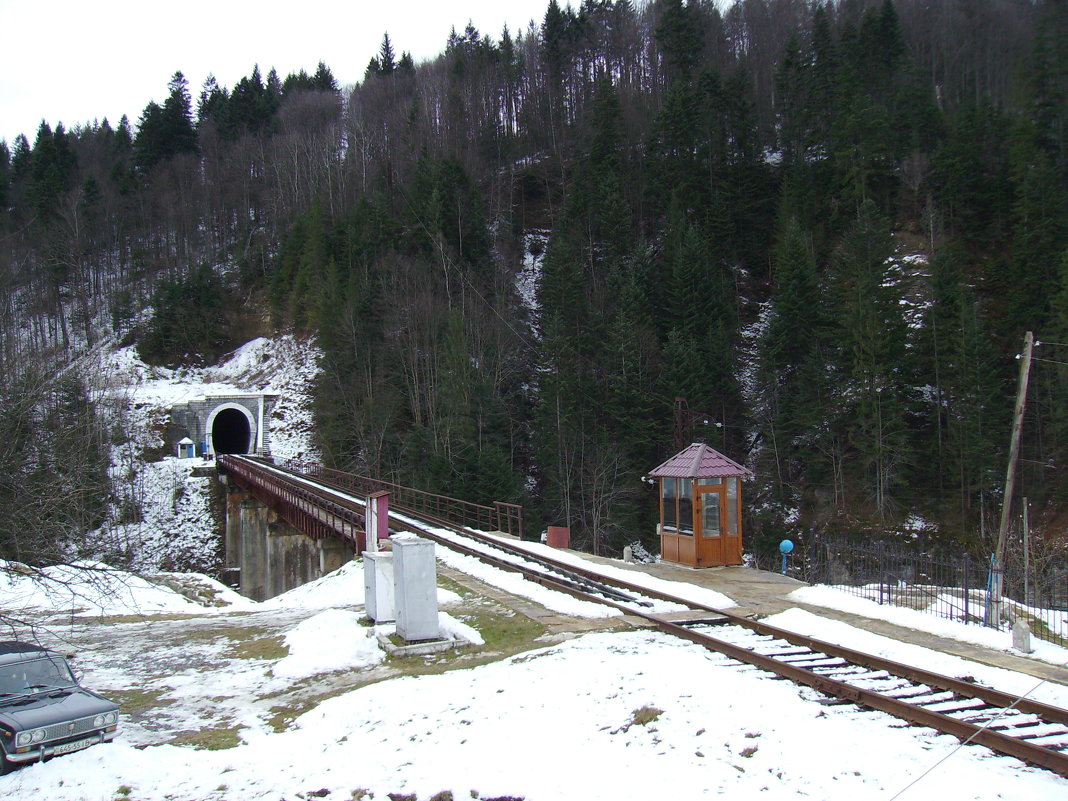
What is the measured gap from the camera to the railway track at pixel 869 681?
622 cm

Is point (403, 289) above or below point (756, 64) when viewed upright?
below

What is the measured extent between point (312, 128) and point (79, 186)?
89.9 ft

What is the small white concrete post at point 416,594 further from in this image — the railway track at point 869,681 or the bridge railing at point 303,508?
the bridge railing at point 303,508

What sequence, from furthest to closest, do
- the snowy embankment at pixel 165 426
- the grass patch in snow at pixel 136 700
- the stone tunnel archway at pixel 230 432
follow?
the stone tunnel archway at pixel 230 432, the snowy embankment at pixel 165 426, the grass patch in snow at pixel 136 700

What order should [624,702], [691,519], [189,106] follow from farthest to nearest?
[189,106] < [691,519] < [624,702]

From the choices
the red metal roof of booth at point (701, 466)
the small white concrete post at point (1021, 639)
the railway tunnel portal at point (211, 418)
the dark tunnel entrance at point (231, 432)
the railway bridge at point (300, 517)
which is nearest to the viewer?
the small white concrete post at point (1021, 639)

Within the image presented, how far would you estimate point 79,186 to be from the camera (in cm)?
8638

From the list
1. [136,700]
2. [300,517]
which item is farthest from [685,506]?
[300,517]

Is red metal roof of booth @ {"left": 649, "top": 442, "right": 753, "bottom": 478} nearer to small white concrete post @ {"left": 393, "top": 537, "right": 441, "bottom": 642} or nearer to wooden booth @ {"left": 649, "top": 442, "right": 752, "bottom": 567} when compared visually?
wooden booth @ {"left": 649, "top": 442, "right": 752, "bottom": 567}

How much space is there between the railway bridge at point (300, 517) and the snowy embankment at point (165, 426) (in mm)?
2047

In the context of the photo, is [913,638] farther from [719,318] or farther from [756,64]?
[756,64]

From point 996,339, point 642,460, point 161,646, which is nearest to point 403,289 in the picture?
point 642,460

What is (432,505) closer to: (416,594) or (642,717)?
(416,594)

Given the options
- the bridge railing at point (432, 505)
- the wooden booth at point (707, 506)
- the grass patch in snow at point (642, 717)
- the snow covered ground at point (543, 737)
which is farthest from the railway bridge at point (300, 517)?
the grass patch in snow at point (642, 717)
